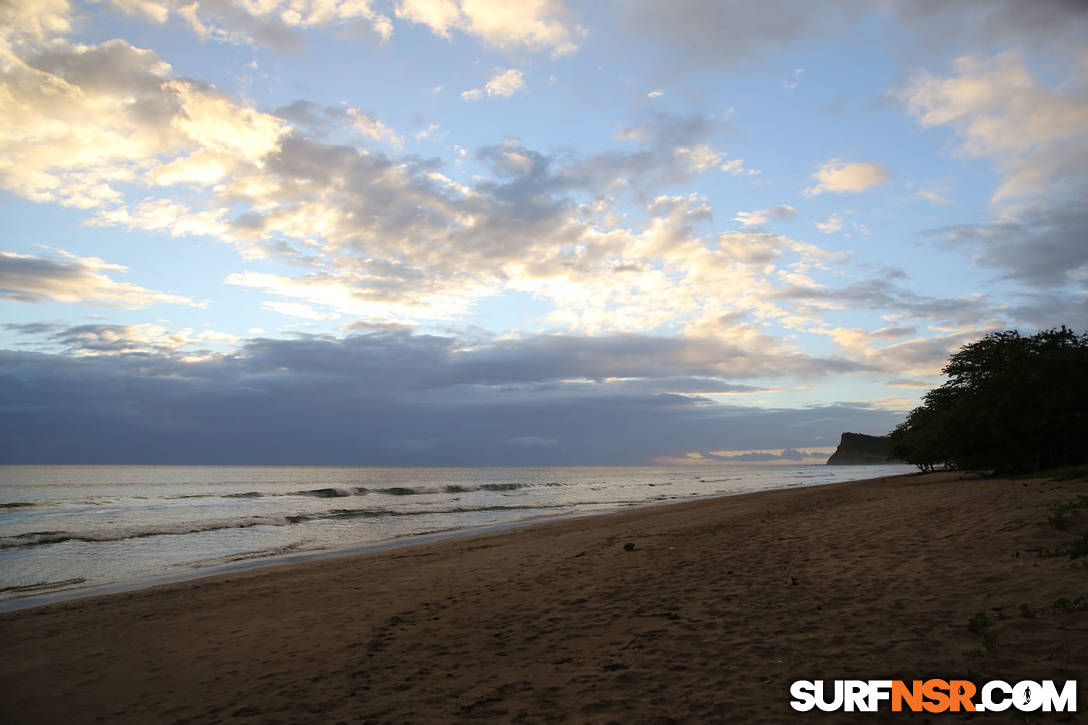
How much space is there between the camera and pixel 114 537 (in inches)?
1034

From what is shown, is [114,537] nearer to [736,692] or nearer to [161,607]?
[161,607]

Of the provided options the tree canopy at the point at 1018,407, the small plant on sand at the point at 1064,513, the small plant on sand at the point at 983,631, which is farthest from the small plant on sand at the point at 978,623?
the tree canopy at the point at 1018,407

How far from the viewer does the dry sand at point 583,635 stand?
18.7 feet

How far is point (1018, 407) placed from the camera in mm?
26578

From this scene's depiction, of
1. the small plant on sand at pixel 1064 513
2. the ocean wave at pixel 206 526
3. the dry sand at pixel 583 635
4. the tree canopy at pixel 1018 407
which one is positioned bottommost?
the ocean wave at pixel 206 526

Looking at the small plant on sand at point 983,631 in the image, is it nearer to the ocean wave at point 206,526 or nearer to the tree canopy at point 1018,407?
the tree canopy at point 1018,407

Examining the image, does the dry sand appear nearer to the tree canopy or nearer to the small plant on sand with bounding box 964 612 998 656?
the small plant on sand with bounding box 964 612 998 656

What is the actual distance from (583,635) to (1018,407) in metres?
28.3

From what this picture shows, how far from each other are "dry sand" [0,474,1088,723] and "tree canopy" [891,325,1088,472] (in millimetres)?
15748

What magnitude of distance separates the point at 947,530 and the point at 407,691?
37.6ft

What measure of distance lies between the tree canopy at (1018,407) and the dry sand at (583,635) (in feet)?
51.7

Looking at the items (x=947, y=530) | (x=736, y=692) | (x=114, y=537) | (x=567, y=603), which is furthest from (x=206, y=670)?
(x=114, y=537)

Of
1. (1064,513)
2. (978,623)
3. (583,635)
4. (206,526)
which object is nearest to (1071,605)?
(978,623)

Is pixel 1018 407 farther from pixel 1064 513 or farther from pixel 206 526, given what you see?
pixel 206 526
